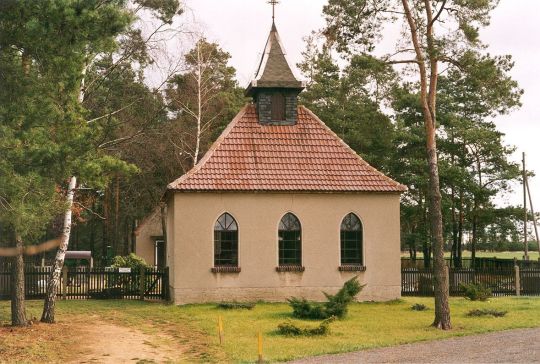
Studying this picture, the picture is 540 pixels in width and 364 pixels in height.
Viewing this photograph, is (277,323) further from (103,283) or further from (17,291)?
(103,283)

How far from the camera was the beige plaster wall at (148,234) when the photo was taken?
4356 cm

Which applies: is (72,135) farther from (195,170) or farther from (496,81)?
(496,81)

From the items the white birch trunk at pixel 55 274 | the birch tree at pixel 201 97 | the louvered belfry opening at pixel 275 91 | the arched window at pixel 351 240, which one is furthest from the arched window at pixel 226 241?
the birch tree at pixel 201 97

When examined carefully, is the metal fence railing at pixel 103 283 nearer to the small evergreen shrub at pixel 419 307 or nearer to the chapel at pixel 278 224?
the chapel at pixel 278 224

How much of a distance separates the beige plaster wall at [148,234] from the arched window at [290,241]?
2254 cm

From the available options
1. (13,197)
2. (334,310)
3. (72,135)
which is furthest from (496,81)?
(13,197)

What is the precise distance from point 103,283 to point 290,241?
720 centimetres

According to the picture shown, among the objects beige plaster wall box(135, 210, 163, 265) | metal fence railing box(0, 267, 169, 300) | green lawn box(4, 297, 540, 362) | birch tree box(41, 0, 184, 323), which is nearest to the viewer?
birch tree box(41, 0, 184, 323)

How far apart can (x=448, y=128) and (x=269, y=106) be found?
19399mm

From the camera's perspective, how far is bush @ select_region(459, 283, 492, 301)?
2175 cm

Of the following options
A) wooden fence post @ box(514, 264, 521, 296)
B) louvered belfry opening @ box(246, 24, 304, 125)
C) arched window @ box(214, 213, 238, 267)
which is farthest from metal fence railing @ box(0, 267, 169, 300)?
wooden fence post @ box(514, 264, 521, 296)

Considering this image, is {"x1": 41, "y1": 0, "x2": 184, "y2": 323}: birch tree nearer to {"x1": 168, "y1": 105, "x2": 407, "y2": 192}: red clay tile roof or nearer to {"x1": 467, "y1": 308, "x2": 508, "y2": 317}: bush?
{"x1": 168, "y1": 105, "x2": 407, "y2": 192}: red clay tile roof

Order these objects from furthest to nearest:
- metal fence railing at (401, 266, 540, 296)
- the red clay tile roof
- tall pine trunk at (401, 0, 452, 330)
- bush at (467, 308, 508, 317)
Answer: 1. metal fence railing at (401, 266, 540, 296)
2. the red clay tile roof
3. bush at (467, 308, 508, 317)
4. tall pine trunk at (401, 0, 452, 330)

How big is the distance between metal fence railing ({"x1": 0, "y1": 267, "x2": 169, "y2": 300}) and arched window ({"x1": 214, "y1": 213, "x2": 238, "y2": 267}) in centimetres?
259
